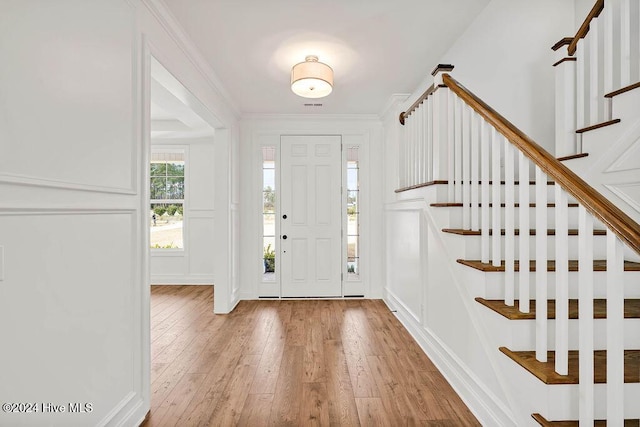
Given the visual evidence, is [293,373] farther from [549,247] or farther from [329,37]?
[329,37]

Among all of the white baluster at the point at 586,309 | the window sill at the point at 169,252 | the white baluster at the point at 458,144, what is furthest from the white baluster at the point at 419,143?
the window sill at the point at 169,252

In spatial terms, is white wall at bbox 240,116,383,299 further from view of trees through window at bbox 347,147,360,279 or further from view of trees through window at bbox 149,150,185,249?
view of trees through window at bbox 149,150,185,249

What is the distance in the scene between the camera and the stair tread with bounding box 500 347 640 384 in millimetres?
1377

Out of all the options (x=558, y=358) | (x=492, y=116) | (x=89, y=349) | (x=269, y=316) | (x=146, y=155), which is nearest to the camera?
(x=558, y=358)

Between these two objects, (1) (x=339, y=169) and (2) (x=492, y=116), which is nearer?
(2) (x=492, y=116)

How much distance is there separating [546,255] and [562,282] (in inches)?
5.5

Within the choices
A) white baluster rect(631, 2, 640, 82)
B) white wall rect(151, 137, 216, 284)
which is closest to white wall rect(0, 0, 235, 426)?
white baluster rect(631, 2, 640, 82)

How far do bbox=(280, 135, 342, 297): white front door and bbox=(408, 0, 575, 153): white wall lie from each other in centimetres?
207

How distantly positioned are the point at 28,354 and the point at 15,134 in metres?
0.77

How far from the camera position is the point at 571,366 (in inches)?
58.2

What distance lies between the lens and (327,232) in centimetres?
476

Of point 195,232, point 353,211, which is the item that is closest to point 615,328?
point 353,211

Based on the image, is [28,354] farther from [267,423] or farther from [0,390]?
[267,423]

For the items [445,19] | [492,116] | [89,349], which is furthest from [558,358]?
[445,19]
